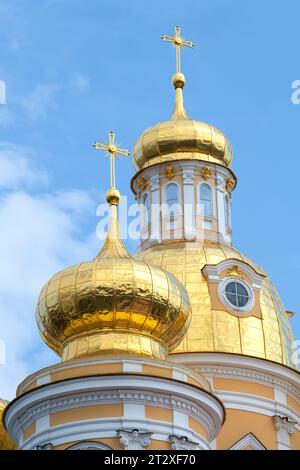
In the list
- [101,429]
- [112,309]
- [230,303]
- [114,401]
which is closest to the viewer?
[101,429]

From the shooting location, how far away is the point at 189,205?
26.0 meters

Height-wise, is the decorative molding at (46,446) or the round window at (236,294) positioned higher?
the round window at (236,294)

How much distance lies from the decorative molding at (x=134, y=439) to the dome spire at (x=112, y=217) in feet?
10.4

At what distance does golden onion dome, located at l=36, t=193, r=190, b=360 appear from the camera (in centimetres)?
1914

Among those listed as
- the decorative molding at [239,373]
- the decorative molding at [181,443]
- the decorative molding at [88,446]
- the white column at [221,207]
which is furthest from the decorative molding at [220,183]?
the decorative molding at [88,446]

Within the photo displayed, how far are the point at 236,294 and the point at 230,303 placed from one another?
27 cm

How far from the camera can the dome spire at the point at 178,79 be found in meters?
27.7

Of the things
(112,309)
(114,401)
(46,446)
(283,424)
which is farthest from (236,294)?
(46,446)

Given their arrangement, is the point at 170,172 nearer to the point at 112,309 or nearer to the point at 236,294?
the point at 236,294

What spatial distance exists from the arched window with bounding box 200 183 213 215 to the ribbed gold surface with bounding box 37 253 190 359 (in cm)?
635

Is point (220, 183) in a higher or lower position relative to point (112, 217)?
higher

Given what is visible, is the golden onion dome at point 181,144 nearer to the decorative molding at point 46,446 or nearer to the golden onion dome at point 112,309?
the golden onion dome at point 112,309

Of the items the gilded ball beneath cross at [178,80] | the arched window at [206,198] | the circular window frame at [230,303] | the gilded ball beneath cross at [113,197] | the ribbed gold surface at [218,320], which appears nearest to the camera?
the gilded ball beneath cross at [113,197]
